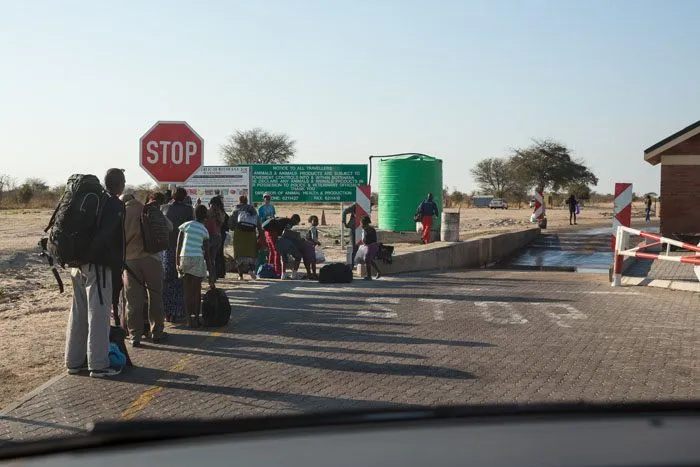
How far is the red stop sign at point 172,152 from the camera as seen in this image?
14070 mm

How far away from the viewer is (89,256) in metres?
8.01

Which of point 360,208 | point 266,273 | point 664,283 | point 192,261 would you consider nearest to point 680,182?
point 360,208

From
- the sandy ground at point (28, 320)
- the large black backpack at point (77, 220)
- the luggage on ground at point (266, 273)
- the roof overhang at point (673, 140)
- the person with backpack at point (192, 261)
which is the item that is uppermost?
the roof overhang at point (673, 140)

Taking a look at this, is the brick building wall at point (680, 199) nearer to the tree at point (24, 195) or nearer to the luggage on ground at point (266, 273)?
the luggage on ground at point (266, 273)

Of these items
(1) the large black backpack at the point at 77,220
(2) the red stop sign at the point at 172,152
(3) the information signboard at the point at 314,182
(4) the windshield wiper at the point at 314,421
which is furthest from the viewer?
(3) the information signboard at the point at 314,182

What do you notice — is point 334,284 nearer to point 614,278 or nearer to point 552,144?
point 614,278

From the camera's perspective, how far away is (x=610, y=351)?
366 inches

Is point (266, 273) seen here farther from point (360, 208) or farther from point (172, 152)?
point (172, 152)

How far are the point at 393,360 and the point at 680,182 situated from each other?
68.7 feet

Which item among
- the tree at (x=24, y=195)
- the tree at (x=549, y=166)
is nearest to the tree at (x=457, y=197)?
the tree at (x=549, y=166)

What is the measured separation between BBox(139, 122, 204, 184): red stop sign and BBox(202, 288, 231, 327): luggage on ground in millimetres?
3560

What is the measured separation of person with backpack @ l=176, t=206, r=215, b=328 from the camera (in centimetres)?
1089

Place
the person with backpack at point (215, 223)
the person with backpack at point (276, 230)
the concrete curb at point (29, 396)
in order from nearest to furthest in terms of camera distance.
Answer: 1. the concrete curb at point (29, 396)
2. the person with backpack at point (215, 223)
3. the person with backpack at point (276, 230)

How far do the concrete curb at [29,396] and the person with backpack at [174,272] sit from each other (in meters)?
3.37
